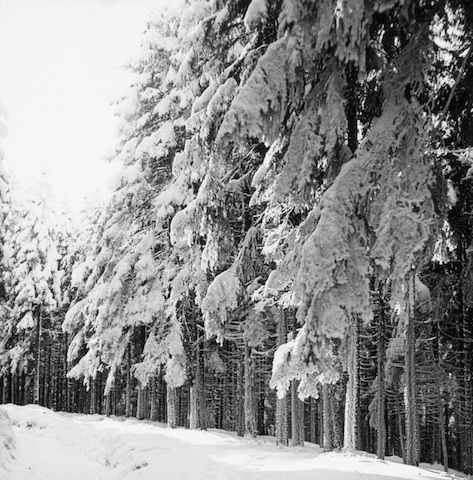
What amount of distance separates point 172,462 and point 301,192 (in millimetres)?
6017

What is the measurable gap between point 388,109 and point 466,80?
1.53 m

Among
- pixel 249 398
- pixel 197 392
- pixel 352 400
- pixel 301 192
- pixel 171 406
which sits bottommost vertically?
pixel 171 406

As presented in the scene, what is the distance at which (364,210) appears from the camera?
6012mm

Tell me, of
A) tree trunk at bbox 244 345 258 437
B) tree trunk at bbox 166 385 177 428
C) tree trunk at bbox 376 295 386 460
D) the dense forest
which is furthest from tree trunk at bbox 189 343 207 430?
tree trunk at bbox 376 295 386 460

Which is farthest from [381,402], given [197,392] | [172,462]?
[172,462]

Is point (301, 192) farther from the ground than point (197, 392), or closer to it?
farther from the ground

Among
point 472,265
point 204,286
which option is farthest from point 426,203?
point 204,286

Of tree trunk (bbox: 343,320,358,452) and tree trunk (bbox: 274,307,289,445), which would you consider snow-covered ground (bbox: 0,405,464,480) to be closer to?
tree trunk (bbox: 343,320,358,452)

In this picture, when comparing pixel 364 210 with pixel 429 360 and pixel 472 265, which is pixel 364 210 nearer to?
pixel 472 265

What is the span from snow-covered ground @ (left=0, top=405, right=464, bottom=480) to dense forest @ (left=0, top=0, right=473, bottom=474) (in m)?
1.51

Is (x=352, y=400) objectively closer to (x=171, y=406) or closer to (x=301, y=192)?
(x=301, y=192)

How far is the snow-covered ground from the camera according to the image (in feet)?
24.7

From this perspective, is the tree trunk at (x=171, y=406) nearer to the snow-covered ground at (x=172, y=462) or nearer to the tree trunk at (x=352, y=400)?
the snow-covered ground at (x=172, y=462)

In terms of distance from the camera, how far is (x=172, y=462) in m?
8.75
